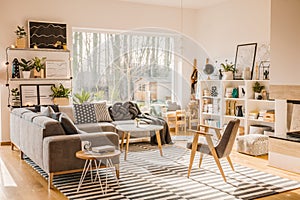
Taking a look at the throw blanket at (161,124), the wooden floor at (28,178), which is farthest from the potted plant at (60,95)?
the throw blanket at (161,124)

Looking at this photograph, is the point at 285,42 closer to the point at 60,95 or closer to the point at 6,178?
the point at 6,178

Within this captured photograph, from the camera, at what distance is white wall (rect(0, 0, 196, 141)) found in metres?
6.64

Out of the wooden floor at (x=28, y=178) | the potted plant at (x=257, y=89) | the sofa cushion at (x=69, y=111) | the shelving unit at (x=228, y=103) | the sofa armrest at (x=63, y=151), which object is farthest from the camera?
the shelving unit at (x=228, y=103)

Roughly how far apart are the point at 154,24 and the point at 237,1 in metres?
1.94

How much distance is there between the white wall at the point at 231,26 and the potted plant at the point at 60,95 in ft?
11.0

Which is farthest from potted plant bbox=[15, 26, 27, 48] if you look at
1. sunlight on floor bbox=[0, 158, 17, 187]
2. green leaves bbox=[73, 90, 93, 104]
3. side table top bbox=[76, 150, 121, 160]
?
side table top bbox=[76, 150, 121, 160]

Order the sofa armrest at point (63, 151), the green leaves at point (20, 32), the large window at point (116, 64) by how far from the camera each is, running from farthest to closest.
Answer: the large window at point (116, 64) < the green leaves at point (20, 32) < the sofa armrest at point (63, 151)

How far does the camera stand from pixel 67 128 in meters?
4.35

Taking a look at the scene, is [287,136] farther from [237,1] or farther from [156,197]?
[237,1]

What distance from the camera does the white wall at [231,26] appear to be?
22.0ft

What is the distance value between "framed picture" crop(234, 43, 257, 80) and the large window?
156 cm

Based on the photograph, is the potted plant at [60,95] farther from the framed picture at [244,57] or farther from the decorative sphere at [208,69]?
the framed picture at [244,57]

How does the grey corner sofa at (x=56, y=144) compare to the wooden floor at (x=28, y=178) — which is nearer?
the wooden floor at (x=28, y=178)

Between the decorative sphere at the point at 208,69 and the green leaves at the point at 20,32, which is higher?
the green leaves at the point at 20,32
